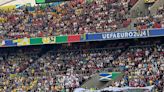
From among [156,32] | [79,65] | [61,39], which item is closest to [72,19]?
[61,39]

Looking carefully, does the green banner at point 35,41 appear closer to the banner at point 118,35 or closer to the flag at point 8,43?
the flag at point 8,43

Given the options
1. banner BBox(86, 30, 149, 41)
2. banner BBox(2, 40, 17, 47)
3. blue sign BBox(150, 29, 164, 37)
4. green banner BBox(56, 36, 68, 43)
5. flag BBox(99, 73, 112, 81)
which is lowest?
flag BBox(99, 73, 112, 81)

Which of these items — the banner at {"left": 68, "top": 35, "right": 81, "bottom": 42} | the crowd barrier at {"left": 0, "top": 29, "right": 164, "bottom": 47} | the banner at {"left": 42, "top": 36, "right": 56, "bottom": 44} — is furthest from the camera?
the banner at {"left": 42, "top": 36, "right": 56, "bottom": 44}

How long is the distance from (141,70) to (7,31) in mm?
16683

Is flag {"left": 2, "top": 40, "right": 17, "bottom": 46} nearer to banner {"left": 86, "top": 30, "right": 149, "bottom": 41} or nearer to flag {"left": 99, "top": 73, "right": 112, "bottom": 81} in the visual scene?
banner {"left": 86, "top": 30, "right": 149, "bottom": 41}

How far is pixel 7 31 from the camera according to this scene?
54.3 m

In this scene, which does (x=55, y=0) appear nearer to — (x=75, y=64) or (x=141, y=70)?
(x=75, y=64)

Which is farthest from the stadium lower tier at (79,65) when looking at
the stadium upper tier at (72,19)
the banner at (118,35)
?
the stadium upper tier at (72,19)

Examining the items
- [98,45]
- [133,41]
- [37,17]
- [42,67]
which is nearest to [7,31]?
[37,17]

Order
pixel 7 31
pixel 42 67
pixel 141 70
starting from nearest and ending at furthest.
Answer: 1. pixel 141 70
2. pixel 42 67
3. pixel 7 31

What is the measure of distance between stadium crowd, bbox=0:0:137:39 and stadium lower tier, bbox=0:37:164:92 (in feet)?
5.14

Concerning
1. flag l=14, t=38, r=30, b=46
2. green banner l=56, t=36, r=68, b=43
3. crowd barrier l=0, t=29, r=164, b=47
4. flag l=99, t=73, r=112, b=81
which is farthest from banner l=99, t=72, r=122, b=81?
flag l=14, t=38, r=30, b=46

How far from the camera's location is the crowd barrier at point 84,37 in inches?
1716

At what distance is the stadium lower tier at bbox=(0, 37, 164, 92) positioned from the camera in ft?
138
